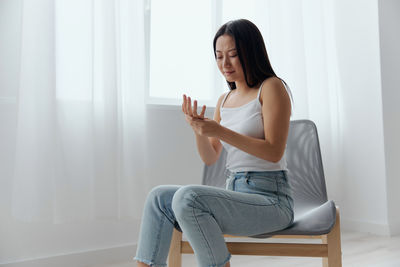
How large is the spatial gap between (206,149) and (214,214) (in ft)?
1.12

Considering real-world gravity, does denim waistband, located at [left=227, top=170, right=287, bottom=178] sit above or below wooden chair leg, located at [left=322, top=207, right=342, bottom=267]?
above

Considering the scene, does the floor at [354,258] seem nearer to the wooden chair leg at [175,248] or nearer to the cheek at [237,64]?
the wooden chair leg at [175,248]

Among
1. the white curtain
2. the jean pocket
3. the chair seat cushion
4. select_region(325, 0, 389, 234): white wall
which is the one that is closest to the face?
the jean pocket

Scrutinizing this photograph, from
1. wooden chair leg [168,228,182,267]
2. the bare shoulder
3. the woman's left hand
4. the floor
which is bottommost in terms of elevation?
the floor

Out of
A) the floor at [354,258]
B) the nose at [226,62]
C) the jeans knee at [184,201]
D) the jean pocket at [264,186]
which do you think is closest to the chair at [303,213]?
the jean pocket at [264,186]

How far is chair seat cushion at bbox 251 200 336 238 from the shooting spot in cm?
111

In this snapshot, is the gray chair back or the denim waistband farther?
the gray chair back

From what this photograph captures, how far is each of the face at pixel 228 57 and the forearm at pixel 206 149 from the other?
207mm

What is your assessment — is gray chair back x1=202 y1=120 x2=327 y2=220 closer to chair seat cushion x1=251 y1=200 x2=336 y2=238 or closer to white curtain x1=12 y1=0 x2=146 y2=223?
chair seat cushion x1=251 y1=200 x2=336 y2=238

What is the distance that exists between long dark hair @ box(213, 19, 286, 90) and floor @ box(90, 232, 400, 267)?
3.34 feet

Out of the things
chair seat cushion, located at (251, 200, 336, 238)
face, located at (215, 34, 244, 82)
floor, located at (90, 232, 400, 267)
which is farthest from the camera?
floor, located at (90, 232, 400, 267)

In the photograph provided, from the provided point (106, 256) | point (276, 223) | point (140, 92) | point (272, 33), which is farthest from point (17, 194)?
point (272, 33)

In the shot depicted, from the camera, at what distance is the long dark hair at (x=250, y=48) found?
1.21 metres

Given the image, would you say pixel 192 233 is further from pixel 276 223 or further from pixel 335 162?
pixel 335 162
